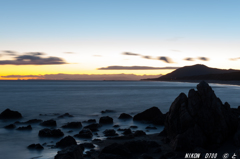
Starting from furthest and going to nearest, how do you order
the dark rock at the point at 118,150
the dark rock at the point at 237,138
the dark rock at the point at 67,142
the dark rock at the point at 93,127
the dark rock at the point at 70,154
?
the dark rock at the point at 93,127 < the dark rock at the point at 67,142 < the dark rock at the point at 237,138 < the dark rock at the point at 118,150 < the dark rock at the point at 70,154

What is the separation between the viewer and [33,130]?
22.7 meters

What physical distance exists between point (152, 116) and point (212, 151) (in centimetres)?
1378

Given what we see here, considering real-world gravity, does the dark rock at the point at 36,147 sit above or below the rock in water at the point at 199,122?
below

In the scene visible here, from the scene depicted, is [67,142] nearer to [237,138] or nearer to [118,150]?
[118,150]

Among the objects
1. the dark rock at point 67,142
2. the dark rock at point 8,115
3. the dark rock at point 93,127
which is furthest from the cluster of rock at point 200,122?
the dark rock at point 8,115

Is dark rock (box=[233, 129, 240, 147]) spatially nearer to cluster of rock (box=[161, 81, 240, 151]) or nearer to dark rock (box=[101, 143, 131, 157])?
cluster of rock (box=[161, 81, 240, 151])

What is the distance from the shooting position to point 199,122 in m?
15.2

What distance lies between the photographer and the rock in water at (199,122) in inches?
560

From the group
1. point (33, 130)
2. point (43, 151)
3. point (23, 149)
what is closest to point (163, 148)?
point (43, 151)

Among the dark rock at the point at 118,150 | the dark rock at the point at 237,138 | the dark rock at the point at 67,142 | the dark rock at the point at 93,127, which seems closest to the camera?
the dark rock at the point at 118,150

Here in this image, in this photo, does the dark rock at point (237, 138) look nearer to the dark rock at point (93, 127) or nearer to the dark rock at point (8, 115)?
the dark rock at point (93, 127)

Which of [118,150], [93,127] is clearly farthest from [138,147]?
[93,127]

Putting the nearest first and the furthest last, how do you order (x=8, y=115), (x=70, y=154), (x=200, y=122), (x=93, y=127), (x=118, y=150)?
(x=70, y=154), (x=118, y=150), (x=200, y=122), (x=93, y=127), (x=8, y=115)

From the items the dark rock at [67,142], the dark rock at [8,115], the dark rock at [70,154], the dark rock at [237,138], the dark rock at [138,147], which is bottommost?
the dark rock at [8,115]
